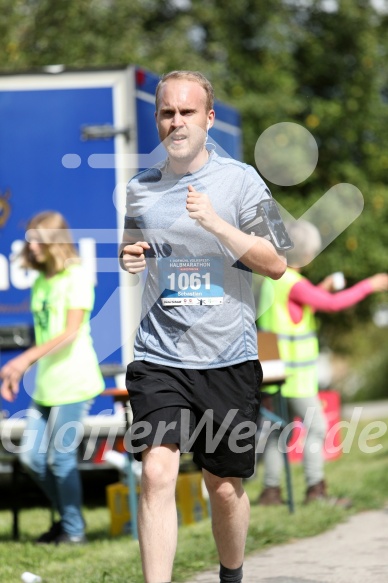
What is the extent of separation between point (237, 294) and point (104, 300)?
→ 387cm

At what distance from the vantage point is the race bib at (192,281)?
4172 millimetres

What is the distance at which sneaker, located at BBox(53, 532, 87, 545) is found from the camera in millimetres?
6484

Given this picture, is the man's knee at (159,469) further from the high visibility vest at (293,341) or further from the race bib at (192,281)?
the high visibility vest at (293,341)

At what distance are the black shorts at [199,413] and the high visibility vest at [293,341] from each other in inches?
143

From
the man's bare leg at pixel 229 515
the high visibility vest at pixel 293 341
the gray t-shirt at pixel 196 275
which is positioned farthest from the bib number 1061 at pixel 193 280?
the high visibility vest at pixel 293 341

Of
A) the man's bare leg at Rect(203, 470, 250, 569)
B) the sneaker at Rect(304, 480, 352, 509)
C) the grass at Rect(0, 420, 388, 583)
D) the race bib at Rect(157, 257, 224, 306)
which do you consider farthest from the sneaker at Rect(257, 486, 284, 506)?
the race bib at Rect(157, 257, 224, 306)

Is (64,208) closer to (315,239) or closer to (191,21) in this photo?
(315,239)

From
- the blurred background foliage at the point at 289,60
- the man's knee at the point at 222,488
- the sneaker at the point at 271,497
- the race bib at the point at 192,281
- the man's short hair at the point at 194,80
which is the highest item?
the blurred background foliage at the point at 289,60

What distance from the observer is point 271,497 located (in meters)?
7.80

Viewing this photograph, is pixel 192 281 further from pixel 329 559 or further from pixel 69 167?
pixel 69 167

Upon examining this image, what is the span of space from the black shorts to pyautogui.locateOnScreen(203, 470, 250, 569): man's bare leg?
0.22ft

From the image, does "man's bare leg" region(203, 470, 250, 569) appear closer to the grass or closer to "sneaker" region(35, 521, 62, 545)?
the grass

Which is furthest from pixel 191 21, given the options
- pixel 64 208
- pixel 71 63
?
pixel 64 208

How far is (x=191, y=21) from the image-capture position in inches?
Result: 655
